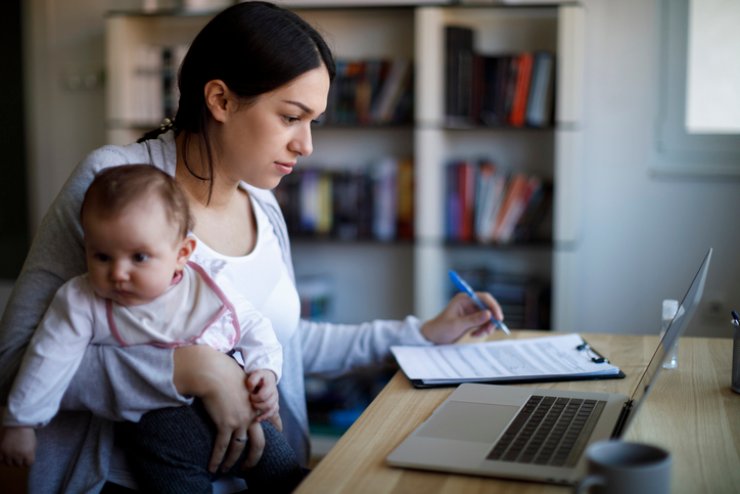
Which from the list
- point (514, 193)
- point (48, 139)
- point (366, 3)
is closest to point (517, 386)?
point (514, 193)

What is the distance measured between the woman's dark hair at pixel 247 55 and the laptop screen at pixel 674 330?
75cm

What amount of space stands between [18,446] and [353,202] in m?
2.49

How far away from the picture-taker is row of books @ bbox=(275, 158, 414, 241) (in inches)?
141

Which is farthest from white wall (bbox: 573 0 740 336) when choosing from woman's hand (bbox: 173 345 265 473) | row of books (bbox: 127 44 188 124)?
woman's hand (bbox: 173 345 265 473)

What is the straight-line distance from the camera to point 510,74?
3.39 meters

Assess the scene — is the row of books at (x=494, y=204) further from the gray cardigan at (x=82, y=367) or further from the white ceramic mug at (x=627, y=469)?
the white ceramic mug at (x=627, y=469)

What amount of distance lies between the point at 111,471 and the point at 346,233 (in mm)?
2322

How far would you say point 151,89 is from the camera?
3723 millimetres

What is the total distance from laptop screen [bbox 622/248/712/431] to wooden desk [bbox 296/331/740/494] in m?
0.04

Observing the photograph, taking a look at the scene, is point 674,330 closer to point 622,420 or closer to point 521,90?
point 622,420

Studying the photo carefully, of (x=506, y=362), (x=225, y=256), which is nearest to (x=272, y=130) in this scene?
(x=225, y=256)

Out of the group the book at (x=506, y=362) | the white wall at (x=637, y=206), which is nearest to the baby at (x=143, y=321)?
the book at (x=506, y=362)

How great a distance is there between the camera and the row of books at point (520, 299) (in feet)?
11.4

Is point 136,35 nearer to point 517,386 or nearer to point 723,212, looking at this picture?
point 723,212
